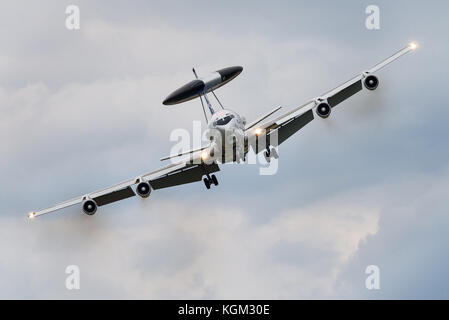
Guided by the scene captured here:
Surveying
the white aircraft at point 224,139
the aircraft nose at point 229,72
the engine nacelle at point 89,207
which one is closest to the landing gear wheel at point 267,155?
the white aircraft at point 224,139

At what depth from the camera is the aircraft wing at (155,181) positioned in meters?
92.6

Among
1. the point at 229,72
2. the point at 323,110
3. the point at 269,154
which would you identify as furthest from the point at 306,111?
the point at 229,72

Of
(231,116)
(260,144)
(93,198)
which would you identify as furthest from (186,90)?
(93,198)

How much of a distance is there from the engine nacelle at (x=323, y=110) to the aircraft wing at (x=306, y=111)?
0.29 m

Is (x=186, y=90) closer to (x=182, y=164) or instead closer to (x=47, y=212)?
(x=182, y=164)

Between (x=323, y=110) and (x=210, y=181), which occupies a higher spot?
(x=323, y=110)

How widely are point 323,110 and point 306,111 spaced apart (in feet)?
7.74

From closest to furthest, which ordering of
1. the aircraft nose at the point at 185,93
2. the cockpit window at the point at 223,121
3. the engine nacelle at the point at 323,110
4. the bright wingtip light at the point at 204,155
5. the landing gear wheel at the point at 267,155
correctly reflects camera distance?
the aircraft nose at the point at 185,93 → the cockpit window at the point at 223,121 → the engine nacelle at the point at 323,110 → the bright wingtip light at the point at 204,155 → the landing gear wheel at the point at 267,155

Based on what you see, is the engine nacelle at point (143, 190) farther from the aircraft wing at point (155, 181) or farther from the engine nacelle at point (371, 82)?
the engine nacelle at point (371, 82)

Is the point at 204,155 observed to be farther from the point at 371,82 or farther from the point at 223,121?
the point at 371,82

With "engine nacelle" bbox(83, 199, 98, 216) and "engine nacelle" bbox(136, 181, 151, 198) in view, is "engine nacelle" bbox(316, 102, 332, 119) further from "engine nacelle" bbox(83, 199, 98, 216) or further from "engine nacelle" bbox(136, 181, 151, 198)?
"engine nacelle" bbox(83, 199, 98, 216)

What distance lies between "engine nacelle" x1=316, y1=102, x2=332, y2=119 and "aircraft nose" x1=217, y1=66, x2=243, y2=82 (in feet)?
28.3

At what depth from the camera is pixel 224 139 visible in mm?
85000
